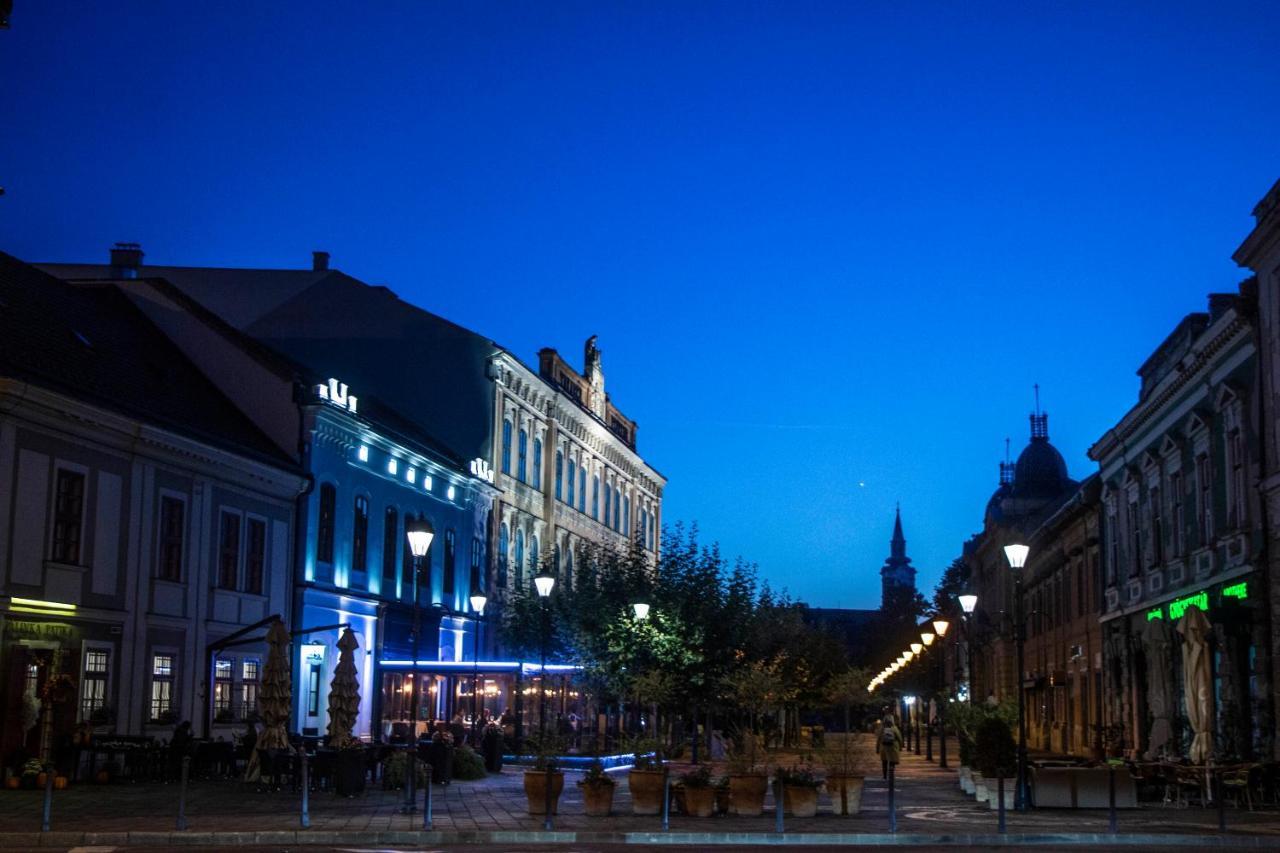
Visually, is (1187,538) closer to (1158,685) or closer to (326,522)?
(1158,685)

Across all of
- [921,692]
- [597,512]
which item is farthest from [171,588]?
[921,692]

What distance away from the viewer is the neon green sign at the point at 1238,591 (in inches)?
1150

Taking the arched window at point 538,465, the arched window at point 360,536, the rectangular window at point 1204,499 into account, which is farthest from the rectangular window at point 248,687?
the arched window at point 538,465

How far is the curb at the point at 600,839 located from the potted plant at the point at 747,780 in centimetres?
292

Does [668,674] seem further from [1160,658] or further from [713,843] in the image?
[713,843]

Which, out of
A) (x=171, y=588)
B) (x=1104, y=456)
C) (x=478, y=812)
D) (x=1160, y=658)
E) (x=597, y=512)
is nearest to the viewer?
(x=478, y=812)

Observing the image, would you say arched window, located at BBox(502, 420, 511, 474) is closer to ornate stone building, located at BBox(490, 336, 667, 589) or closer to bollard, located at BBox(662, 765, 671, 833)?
ornate stone building, located at BBox(490, 336, 667, 589)

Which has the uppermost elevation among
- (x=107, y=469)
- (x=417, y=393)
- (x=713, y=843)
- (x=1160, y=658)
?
(x=417, y=393)

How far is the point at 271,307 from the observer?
171 feet

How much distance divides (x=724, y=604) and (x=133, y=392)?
22.9 metres

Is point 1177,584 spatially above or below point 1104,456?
below

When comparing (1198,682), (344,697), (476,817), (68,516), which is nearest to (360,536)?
(344,697)

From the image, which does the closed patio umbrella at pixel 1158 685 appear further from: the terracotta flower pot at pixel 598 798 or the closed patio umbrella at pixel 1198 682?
the terracotta flower pot at pixel 598 798

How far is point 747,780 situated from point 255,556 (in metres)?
18.5
